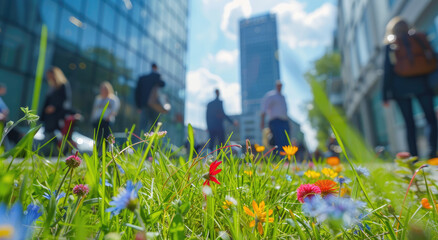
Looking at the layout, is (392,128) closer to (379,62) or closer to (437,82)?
(379,62)

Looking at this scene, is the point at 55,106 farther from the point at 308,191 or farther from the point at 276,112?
the point at 308,191

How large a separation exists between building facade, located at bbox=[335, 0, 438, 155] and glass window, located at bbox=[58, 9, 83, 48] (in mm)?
11556

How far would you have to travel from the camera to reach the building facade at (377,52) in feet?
20.1

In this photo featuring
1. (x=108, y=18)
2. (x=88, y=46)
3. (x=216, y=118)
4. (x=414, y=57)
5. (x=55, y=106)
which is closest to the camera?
(x=414, y=57)

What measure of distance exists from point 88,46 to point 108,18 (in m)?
2.66

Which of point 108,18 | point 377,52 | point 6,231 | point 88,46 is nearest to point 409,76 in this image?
point 6,231

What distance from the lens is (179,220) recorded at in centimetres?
40

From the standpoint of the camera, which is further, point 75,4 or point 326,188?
point 75,4

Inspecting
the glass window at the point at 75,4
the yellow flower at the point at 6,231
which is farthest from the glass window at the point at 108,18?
the yellow flower at the point at 6,231

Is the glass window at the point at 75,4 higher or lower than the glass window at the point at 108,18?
lower

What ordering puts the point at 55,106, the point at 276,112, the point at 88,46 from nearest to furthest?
1. the point at 55,106
2. the point at 276,112
3. the point at 88,46

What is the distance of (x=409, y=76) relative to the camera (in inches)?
117

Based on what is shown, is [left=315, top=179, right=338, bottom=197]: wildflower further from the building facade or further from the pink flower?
the building facade

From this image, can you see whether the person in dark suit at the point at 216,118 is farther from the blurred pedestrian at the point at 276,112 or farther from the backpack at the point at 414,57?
the backpack at the point at 414,57
